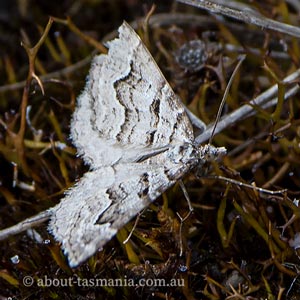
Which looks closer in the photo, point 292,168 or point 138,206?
point 138,206

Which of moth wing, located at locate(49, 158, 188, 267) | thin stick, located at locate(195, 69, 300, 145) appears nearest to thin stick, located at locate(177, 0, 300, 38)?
thin stick, located at locate(195, 69, 300, 145)

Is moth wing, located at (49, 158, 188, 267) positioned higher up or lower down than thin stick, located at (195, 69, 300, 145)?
higher up

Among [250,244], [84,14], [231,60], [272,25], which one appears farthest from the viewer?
[84,14]

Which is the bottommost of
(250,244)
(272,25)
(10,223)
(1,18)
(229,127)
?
(250,244)

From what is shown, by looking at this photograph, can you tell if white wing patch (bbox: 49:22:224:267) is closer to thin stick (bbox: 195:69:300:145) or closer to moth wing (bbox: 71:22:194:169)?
moth wing (bbox: 71:22:194:169)

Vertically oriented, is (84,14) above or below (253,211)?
above

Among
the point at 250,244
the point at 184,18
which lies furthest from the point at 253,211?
the point at 184,18

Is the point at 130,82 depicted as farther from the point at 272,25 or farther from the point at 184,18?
the point at 184,18

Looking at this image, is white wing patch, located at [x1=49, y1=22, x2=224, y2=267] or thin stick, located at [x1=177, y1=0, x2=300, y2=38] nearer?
white wing patch, located at [x1=49, y1=22, x2=224, y2=267]

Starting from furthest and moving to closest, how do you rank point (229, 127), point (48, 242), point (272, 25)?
point (229, 127)
point (272, 25)
point (48, 242)
